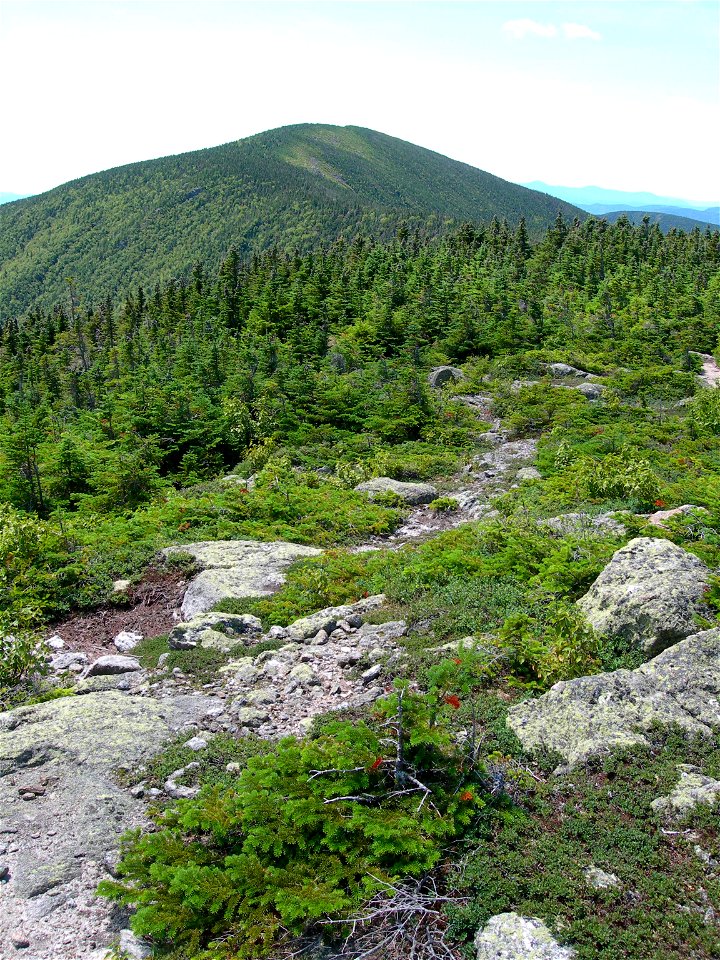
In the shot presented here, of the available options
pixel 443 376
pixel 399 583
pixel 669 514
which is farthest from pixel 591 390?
pixel 399 583

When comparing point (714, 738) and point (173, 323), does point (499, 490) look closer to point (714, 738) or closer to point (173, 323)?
point (714, 738)

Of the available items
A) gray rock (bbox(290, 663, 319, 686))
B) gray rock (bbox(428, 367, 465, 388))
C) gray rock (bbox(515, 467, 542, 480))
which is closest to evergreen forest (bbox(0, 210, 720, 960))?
gray rock (bbox(515, 467, 542, 480))

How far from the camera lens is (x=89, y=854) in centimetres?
521

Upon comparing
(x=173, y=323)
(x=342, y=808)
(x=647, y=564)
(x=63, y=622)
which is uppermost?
(x=173, y=323)

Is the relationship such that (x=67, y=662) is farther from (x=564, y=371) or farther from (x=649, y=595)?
(x=564, y=371)

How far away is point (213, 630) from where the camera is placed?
30.4ft

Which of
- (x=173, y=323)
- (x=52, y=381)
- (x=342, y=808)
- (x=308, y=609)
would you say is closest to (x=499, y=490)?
(x=308, y=609)

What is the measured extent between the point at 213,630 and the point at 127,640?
1.54 metres

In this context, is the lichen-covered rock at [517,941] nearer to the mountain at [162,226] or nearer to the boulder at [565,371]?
the boulder at [565,371]

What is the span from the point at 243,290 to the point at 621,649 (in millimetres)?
36600

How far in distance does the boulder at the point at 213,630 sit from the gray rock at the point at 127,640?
71 centimetres

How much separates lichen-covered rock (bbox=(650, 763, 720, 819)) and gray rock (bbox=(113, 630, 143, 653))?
7388 millimetres

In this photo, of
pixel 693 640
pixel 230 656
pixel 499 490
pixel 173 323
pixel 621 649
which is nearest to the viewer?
pixel 693 640

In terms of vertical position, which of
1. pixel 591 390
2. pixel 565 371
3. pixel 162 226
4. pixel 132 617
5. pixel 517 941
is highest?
pixel 162 226
